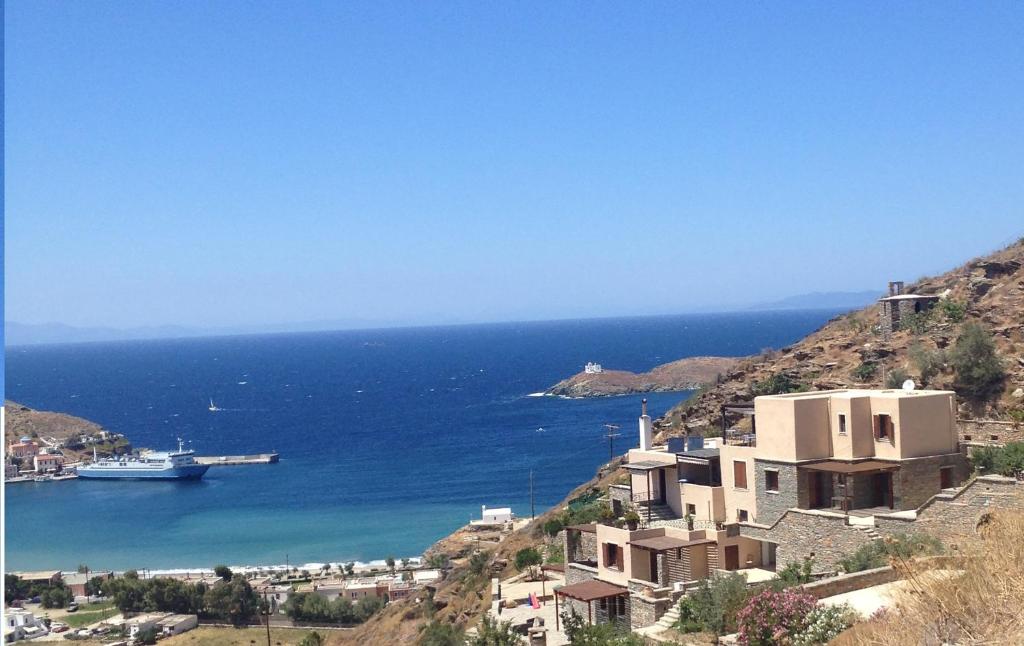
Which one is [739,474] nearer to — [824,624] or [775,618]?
[775,618]

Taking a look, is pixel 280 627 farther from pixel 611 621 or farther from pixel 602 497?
pixel 611 621

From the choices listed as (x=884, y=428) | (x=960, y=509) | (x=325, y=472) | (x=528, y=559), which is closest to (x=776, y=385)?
(x=528, y=559)

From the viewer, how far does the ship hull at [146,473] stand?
89.2 metres

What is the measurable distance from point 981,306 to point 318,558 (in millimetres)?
32935

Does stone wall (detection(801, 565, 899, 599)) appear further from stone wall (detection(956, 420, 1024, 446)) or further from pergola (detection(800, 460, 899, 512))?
stone wall (detection(956, 420, 1024, 446))

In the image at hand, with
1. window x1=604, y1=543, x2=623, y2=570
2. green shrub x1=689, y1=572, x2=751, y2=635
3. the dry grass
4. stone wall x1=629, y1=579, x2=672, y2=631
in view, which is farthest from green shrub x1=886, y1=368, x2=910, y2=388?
the dry grass

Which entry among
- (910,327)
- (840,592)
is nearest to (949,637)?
(840,592)

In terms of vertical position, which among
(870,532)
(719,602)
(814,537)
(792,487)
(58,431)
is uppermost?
(792,487)

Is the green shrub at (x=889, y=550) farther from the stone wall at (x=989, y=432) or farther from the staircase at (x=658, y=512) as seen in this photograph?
the stone wall at (x=989, y=432)

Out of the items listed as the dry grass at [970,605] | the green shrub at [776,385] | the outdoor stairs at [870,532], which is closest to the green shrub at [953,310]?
the green shrub at [776,385]

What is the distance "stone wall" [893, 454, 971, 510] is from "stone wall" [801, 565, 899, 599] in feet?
16.3

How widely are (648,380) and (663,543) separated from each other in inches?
4093

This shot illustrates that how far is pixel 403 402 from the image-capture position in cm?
12769

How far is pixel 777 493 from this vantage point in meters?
19.9
